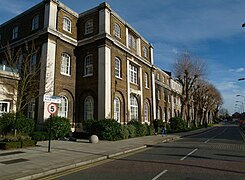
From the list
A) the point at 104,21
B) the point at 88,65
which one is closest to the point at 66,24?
the point at 104,21

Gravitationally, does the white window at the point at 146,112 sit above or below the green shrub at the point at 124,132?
above

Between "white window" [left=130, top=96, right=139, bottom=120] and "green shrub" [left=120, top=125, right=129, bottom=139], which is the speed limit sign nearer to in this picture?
"green shrub" [left=120, top=125, right=129, bottom=139]

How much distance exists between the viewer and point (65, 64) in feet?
70.7

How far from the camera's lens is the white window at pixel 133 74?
2644 centimetres

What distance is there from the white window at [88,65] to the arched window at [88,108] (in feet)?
8.68

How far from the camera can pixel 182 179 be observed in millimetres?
6332

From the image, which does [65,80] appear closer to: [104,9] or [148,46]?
[104,9]

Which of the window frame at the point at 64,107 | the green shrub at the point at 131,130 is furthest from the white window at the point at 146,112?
the window frame at the point at 64,107

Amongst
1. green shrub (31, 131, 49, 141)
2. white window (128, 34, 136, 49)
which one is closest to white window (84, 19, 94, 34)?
white window (128, 34, 136, 49)

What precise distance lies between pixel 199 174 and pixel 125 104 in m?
16.6

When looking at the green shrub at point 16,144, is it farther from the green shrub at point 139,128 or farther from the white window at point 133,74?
→ the white window at point 133,74

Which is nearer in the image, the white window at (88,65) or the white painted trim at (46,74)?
the white painted trim at (46,74)

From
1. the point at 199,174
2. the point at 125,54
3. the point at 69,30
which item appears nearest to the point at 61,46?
the point at 69,30

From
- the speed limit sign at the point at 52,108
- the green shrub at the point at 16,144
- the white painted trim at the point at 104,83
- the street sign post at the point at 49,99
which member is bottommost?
the green shrub at the point at 16,144
